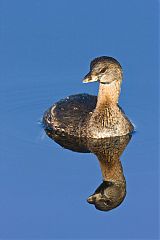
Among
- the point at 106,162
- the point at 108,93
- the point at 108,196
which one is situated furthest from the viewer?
the point at 108,93

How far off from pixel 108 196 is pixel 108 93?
2.05 meters

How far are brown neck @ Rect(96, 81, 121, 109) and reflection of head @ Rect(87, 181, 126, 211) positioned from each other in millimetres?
1554

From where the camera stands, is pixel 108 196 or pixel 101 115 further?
pixel 101 115

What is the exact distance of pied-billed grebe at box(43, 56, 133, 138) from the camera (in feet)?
58.1

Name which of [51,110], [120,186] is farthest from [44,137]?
[120,186]

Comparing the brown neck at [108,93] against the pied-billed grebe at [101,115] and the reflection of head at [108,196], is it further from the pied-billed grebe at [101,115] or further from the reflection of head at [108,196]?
the reflection of head at [108,196]

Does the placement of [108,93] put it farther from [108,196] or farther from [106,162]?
[108,196]

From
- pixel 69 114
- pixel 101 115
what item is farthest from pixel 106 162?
pixel 69 114

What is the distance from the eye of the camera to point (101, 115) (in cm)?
1786

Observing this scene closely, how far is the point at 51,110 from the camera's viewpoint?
18047 millimetres

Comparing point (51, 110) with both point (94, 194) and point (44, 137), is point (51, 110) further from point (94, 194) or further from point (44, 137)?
point (94, 194)

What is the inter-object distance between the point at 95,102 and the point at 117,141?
0.71 meters

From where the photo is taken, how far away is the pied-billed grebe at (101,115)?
17.7 metres

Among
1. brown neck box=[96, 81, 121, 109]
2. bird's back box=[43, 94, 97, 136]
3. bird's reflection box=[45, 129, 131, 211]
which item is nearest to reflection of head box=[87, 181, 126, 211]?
bird's reflection box=[45, 129, 131, 211]
